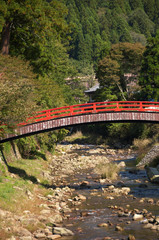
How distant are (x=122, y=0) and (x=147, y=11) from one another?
16.4 m

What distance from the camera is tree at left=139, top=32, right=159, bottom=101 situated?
58919mm

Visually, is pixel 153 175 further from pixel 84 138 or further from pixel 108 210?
pixel 84 138

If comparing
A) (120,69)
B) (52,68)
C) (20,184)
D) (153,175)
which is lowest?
A: (153,175)

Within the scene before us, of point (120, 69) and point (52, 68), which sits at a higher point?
point (120, 69)

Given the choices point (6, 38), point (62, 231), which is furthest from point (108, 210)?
point (6, 38)

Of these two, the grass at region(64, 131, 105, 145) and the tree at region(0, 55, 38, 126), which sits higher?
the tree at region(0, 55, 38, 126)

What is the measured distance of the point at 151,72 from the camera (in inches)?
2362

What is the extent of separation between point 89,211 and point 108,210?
1.28m

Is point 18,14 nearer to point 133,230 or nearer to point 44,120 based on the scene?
point 44,120

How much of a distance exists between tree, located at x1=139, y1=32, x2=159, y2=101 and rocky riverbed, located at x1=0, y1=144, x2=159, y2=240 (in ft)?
84.7

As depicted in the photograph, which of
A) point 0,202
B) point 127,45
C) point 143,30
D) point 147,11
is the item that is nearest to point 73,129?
point 127,45

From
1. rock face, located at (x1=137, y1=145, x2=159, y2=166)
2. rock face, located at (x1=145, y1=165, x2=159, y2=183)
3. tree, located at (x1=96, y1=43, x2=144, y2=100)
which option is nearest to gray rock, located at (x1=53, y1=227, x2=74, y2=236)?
rock face, located at (x1=145, y1=165, x2=159, y2=183)

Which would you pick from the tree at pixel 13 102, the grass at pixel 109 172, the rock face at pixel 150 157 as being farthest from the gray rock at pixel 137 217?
the rock face at pixel 150 157

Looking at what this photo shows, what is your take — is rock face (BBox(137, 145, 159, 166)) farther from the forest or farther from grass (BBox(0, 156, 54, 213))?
grass (BBox(0, 156, 54, 213))
